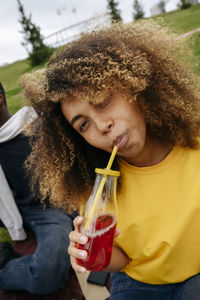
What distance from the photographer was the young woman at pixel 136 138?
3.72ft

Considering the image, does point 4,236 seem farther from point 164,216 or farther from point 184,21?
point 184,21

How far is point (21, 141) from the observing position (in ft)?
7.66

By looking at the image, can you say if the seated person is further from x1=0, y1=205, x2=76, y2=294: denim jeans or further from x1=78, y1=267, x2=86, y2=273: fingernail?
x1=78, y1=267, x2=86, y2=273: fingernail

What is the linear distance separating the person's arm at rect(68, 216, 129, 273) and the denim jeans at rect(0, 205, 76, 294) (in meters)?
0.75

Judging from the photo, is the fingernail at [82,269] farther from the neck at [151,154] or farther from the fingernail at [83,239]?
the neck at [151,154]

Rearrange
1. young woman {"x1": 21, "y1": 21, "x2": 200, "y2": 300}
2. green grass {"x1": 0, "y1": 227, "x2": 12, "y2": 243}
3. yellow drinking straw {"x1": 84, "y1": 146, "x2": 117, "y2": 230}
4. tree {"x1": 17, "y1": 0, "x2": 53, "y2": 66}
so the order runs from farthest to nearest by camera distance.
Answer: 1. tree {"x1": 17, "y1": 0, "x2": 53, "y2": 66}
2. green grass {"x1": 0, "y1": 227, "x2": 12, "y2": 243}
3. young woman {"x1": 21, "y1": 21, "x2": 200, "y2": 300}
4. yellow drinking straw {"x1": 84, "y1": 146, "x2": 117, "y2": 230}

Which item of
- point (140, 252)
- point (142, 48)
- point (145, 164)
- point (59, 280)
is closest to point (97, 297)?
point (59, 280)

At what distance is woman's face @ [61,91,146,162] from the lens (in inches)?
43.2

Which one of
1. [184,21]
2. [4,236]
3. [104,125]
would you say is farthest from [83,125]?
[184,21]

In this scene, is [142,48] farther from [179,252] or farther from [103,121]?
[179,252]

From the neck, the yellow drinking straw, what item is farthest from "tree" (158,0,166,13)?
the yellow drinking straw

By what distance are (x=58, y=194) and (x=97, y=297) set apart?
99cm

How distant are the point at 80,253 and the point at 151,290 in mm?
585

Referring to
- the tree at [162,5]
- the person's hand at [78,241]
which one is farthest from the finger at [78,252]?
the tree at [162,5]
